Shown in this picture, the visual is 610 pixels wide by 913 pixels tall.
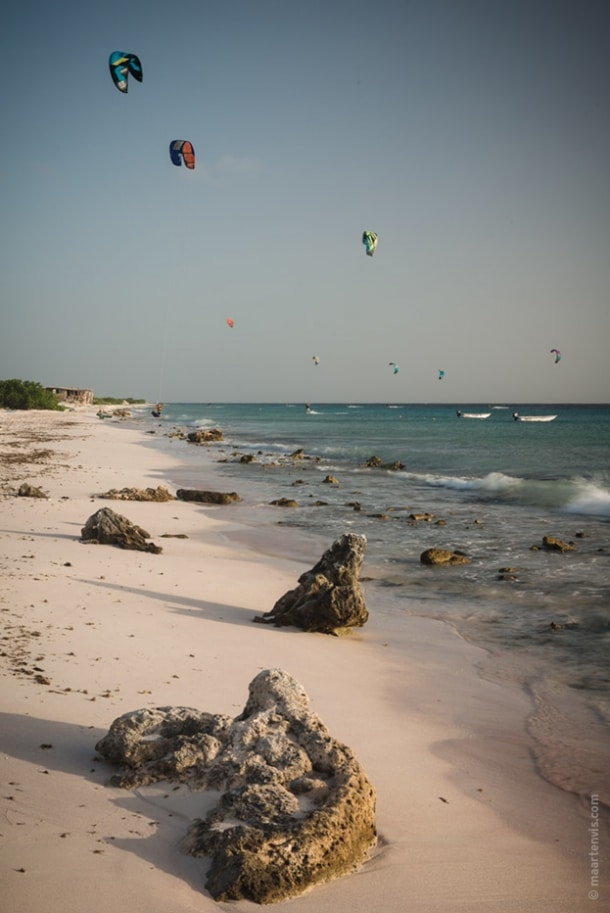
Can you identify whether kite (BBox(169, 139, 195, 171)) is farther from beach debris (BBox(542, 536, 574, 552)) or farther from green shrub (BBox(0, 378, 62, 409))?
green shrub (BBox(0, 378, 62, 409))

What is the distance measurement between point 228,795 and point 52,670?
9.64 ft

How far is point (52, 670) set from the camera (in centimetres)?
613

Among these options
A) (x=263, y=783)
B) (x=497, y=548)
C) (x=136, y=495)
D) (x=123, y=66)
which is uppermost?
(x=123, y=66)

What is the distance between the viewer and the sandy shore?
3518 mm

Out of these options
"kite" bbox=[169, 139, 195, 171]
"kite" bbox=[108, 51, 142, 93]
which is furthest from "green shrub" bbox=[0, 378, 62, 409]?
"kite" bbox=[108, 51, 142, 93]

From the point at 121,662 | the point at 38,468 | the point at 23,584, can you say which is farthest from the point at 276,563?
the point at 38,468

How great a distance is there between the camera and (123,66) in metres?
18.7

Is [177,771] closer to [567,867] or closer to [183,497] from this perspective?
[567,867]

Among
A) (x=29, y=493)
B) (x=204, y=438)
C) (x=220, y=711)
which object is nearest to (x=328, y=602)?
(x=220, y=711)

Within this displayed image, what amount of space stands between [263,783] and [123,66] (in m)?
20.2

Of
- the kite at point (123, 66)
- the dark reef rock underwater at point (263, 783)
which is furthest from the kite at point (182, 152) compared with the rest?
the dark reef rock underwater at point (263, 783)

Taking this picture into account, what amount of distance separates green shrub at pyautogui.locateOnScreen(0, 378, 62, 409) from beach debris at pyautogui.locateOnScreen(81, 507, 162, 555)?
69551 mm

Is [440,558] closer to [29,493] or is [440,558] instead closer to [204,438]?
[29,493]

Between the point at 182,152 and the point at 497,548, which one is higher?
the point at 182,152
